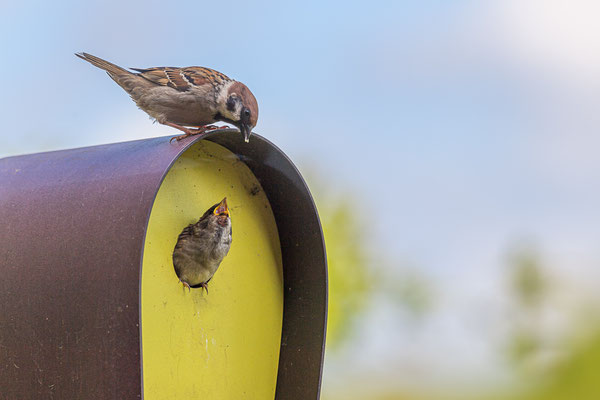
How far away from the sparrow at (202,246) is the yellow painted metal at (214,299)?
3 cm

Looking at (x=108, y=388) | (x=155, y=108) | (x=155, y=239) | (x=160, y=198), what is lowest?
(x=108, y=388)

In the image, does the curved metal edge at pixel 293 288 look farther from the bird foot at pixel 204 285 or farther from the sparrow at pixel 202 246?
the bird foot at pixel 204 285

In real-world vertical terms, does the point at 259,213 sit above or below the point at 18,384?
above

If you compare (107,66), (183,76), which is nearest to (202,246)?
(183,76)

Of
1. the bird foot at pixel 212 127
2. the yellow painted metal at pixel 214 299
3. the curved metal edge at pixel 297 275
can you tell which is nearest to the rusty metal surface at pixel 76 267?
the bird foot at pixel 212 127

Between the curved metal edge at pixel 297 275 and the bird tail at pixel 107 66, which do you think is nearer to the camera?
the bird tail at pixel 107 66

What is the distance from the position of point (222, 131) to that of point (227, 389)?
82 centimetres

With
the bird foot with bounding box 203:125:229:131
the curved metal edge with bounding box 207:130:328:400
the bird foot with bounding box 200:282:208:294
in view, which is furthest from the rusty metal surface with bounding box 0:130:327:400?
the bird foot with bounding box 200:282:208:294

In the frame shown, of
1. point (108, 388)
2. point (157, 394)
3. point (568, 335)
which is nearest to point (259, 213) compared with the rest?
point (157, 394)

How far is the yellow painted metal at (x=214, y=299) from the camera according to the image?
2.01 m

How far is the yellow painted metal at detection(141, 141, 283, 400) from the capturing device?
2.01 m

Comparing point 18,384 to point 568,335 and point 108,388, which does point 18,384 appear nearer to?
point 108,388

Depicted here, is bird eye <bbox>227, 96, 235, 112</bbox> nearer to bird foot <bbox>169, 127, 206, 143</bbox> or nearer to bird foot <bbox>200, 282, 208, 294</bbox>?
bird foot <bbox>169, 127, 206, 143</bbox>

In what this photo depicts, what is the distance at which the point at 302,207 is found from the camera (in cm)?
250
